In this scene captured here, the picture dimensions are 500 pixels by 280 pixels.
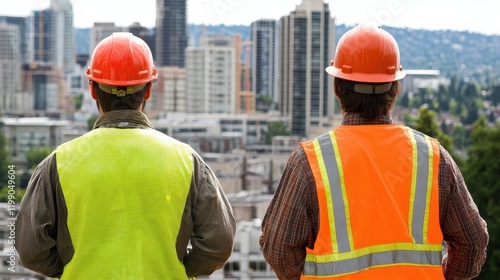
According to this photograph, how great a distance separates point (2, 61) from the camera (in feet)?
276

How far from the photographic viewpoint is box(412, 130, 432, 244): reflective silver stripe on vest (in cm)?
266

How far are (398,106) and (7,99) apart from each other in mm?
27661

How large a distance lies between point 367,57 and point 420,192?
1.12 feet

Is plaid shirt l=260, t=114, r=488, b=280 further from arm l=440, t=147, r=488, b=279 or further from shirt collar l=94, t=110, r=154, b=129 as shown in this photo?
shirt collar l=94, t=110, r=154, b=129

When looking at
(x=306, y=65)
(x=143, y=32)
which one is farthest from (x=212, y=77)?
(x=306, y=65)

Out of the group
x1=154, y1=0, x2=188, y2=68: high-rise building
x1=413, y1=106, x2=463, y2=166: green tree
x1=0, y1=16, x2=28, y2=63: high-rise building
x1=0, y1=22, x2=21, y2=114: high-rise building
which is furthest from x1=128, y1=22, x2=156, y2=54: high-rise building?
x1=413, y1=106, x2=463, y2=166: green tree

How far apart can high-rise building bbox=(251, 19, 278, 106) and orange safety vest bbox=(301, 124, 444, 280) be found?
251 feet

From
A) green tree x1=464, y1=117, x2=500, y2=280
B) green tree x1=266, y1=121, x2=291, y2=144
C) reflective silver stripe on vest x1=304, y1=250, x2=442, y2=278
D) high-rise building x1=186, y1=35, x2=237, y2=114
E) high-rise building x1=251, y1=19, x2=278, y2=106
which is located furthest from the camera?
high-rise building x1=186, y1=35, x2=237, y2=114

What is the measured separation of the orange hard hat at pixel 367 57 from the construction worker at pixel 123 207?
41cm

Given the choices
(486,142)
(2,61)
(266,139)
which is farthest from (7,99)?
(486,142)

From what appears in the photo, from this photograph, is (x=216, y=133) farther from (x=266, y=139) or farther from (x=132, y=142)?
(x=132, y=142)

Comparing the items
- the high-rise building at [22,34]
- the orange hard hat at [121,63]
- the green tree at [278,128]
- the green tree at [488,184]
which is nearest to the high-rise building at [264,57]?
the green tree at [278,128]

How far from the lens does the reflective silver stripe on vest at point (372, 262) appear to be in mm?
2613

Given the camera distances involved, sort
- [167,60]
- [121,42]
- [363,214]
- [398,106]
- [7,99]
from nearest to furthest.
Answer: [363,214], [121,42], [398,106], [7,99], [167,60]
